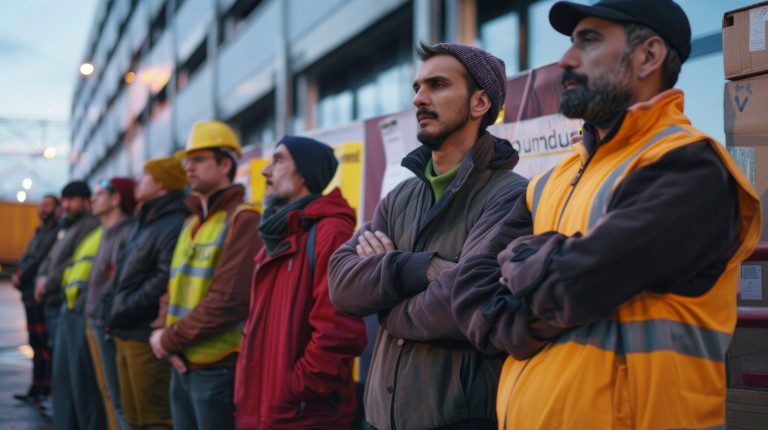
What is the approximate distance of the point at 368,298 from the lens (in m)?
2.41

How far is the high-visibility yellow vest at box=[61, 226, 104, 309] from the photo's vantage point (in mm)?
6543

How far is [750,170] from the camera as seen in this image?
238cm

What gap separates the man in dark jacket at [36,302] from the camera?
28.2 ft

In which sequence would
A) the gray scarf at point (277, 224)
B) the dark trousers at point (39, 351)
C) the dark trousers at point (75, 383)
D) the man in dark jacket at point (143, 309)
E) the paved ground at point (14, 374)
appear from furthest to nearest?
the dark trousers at point (39, 351), the paved ground at point (14, 374), the dark trousers at point (75, 383), the man in dark jacket at point (143, 309), the gray scarf at point (277, 224)

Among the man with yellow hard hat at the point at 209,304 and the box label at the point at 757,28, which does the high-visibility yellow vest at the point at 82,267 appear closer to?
the man with yellow hard hat at the point at 209,304

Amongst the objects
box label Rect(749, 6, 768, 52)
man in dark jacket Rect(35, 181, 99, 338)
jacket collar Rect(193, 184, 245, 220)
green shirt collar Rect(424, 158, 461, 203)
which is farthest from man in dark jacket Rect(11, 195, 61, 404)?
box label Rect(749, 6, 768, 52)

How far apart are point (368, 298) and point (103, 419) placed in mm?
4814

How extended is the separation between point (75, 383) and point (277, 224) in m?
3.75

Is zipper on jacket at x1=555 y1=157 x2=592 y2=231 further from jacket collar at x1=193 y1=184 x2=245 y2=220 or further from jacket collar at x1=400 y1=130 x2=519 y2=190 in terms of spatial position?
jacket collar at x1=193 y1=184 x2=245 y2=220

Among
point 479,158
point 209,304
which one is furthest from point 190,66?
point 479,158

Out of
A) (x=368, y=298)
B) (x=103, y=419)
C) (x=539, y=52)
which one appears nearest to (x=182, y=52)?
(x=103, y=419)

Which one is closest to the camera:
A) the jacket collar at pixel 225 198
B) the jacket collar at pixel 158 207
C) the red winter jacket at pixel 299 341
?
the red winter jacket at pixel 299 341

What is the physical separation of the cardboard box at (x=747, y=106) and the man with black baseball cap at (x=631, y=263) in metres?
0.64

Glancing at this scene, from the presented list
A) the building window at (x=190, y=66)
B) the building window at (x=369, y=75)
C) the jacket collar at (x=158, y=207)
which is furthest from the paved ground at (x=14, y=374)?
the building window at (x=190, y=66)
